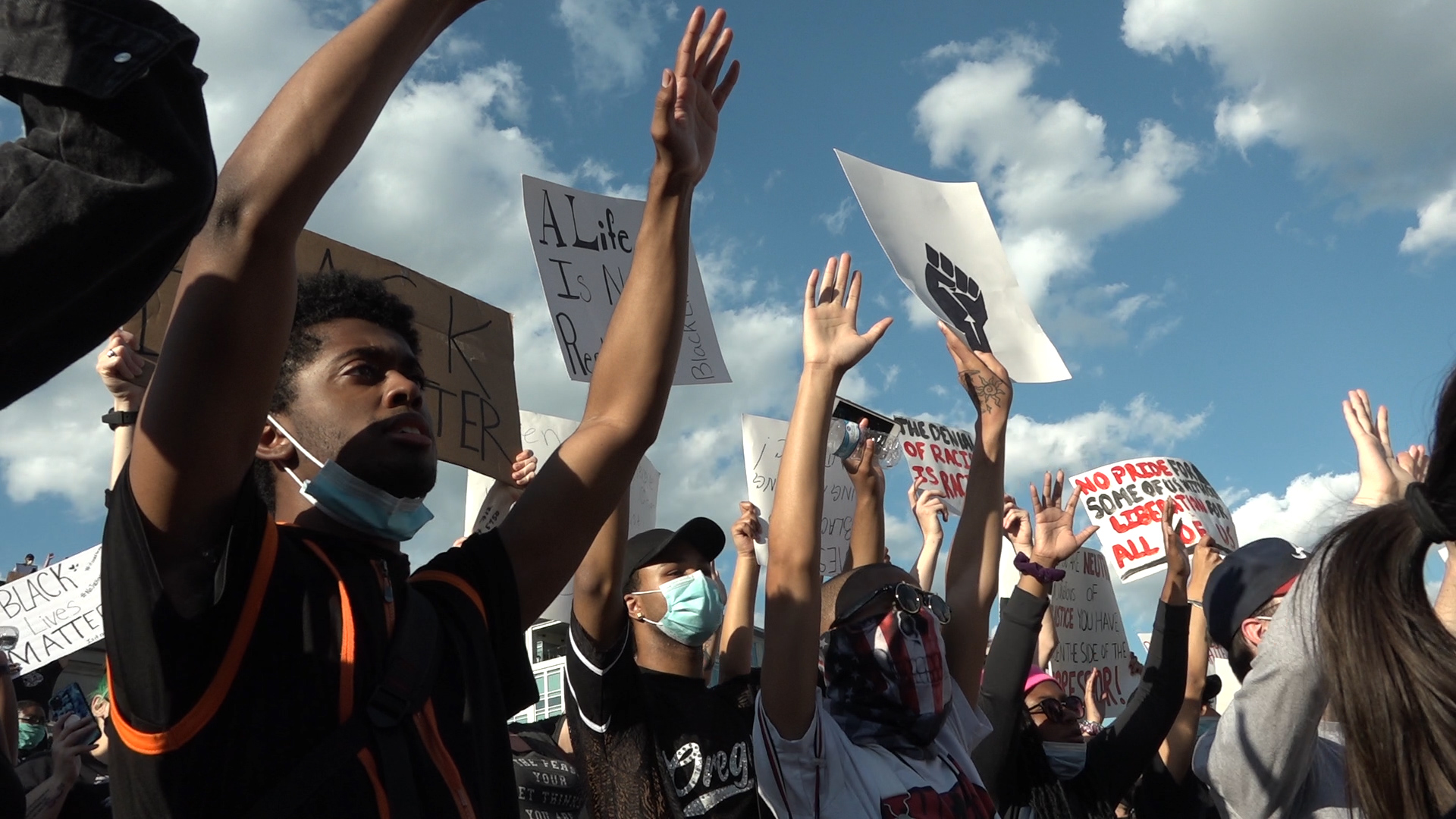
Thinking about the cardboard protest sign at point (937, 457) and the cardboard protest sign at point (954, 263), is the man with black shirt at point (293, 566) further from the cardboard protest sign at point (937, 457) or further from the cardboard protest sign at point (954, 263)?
the cardboard protest sign at point (937, 457)

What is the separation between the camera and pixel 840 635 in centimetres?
393

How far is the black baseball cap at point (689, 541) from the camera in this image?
15.1ft

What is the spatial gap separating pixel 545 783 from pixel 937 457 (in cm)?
470

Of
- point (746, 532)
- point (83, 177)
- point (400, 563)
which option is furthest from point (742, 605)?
point (83, 177)

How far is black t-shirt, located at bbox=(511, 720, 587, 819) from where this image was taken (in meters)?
A: 4.49

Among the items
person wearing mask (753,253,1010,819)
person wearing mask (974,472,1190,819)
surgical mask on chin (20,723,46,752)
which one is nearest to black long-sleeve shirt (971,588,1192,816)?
person wearing mask (974,472,1190,819)

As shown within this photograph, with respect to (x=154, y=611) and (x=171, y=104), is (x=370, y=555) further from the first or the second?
(x=171, y=104)

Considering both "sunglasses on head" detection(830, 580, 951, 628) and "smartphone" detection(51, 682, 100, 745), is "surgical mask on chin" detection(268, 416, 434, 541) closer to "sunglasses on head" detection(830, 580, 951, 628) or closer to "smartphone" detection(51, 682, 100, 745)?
"sunglasses on head" detection(830, 580, 951, 628)

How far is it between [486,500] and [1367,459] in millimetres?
3900

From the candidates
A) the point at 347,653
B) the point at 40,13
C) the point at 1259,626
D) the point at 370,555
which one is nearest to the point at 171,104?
the point at 40,13

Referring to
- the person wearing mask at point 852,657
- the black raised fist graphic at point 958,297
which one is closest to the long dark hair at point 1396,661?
the person wearing mask at point 852,657

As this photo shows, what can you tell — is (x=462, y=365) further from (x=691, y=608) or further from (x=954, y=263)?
(x=954, y=263)

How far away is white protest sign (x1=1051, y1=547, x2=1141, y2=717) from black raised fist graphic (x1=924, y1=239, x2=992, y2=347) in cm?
399

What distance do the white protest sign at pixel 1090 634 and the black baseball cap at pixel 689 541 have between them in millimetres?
4793
